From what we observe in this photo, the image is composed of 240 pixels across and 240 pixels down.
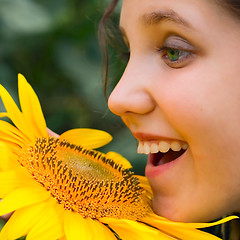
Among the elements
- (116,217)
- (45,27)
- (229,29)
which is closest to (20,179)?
(116,217)

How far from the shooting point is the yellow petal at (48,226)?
0.96 metres

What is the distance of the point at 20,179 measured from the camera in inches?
41.1

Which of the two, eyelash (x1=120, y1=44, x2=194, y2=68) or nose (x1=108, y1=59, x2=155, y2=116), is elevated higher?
eyelash (x1=120, y1=44, x2=194, y2=68)

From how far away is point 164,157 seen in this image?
4.16 feet

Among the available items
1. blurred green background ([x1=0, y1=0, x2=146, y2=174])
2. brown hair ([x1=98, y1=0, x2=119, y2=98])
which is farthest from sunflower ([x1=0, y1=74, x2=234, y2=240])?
blurred green background ([x1=0, y1=0, x2=146, y2=174])

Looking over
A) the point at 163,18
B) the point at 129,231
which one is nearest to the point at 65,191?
the point at 129,231

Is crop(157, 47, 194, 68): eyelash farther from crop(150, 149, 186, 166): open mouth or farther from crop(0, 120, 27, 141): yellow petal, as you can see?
crop(0, 120, 27, 141): yellow petal

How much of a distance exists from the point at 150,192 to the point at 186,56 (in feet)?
1.13

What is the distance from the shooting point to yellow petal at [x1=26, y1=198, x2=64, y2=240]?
0.96 metres

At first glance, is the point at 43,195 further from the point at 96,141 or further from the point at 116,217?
the point at 96,141

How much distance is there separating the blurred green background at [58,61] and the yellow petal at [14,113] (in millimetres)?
778

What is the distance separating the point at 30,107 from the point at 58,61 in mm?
872

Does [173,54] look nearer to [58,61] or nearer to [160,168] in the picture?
[160,168]

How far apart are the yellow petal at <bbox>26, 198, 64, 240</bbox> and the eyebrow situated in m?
0.39
